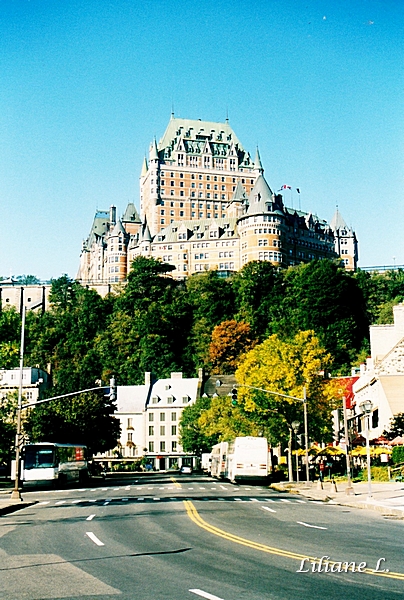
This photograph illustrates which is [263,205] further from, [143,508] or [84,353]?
[143,508]

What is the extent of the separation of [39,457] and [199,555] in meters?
35.5

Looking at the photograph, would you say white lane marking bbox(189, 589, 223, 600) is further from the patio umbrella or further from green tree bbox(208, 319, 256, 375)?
green tree bbox(208, 319, 256, 375)

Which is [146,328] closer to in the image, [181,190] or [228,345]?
[228,345]

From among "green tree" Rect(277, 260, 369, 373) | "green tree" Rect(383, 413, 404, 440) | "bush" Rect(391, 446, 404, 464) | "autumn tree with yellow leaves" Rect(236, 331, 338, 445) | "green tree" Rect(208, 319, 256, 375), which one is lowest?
"bush" Rect(391, 446, 404, 464)

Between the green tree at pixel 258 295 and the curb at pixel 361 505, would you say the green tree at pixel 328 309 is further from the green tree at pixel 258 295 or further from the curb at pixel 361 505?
the curb at pixel 361 505

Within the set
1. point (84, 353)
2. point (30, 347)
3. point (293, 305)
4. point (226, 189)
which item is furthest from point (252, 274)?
point (226, 189)

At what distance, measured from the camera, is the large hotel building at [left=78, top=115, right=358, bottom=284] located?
166750 mm

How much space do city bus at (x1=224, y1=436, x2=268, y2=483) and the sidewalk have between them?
2168 millimetres

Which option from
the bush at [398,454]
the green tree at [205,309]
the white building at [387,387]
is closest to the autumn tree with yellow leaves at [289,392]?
the white building at [387,387]

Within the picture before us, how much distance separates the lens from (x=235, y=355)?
128 m

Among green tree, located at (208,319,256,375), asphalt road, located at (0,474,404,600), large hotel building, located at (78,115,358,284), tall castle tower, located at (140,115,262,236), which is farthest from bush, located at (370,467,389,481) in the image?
tall castle tower, located at (140,115,262,236)

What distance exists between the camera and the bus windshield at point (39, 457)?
4825cm

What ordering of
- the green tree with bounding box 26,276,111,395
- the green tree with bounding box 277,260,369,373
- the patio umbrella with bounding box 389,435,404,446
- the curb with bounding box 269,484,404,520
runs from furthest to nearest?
the green tree with bounding box 26,276,111,395 → the green tree with bounding box 277,260,369,373 → the patio umbrella with bounding box 389,435,404,446 → the curb with bounding box 269,484,404,520

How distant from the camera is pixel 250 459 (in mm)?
50875
